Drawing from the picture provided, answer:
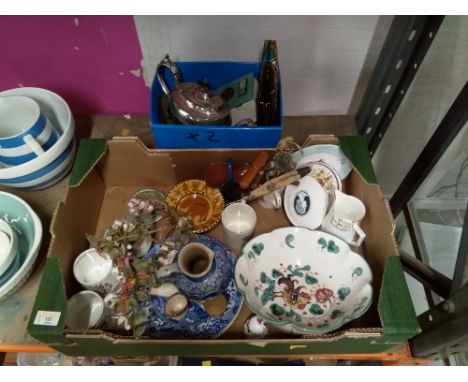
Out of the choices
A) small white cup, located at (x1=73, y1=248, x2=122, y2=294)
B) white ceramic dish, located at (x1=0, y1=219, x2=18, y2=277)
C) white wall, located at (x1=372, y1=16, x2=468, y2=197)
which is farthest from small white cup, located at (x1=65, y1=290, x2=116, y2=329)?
white wall, located at (x1=372, y1=16, x2=468, y2=197)

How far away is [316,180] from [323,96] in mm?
288

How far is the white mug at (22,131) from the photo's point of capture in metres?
0.76

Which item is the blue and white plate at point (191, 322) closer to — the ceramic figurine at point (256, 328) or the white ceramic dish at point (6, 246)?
the ceramic figurine at point (256, 328)

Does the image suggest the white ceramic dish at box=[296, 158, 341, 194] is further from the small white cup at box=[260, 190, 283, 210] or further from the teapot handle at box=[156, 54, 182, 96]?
the teapot handle at box=[156, 54, 182, 96]

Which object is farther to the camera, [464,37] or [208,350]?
[464,37]

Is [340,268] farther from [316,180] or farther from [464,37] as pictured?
[464,37]

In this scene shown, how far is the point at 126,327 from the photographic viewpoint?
700mm

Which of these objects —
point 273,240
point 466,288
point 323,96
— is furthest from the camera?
point 323,96

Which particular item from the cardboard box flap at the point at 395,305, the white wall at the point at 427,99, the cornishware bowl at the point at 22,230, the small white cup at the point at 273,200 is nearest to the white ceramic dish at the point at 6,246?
the cornishware bowl at the point at 22,230

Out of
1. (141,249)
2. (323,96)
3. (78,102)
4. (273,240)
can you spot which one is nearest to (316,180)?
(273,240)

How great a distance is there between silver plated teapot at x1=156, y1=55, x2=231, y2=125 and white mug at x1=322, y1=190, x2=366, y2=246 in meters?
0.28

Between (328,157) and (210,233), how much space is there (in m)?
0.31

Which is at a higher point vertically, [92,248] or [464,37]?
[464,37]

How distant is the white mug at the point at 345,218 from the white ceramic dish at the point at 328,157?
10 cm
